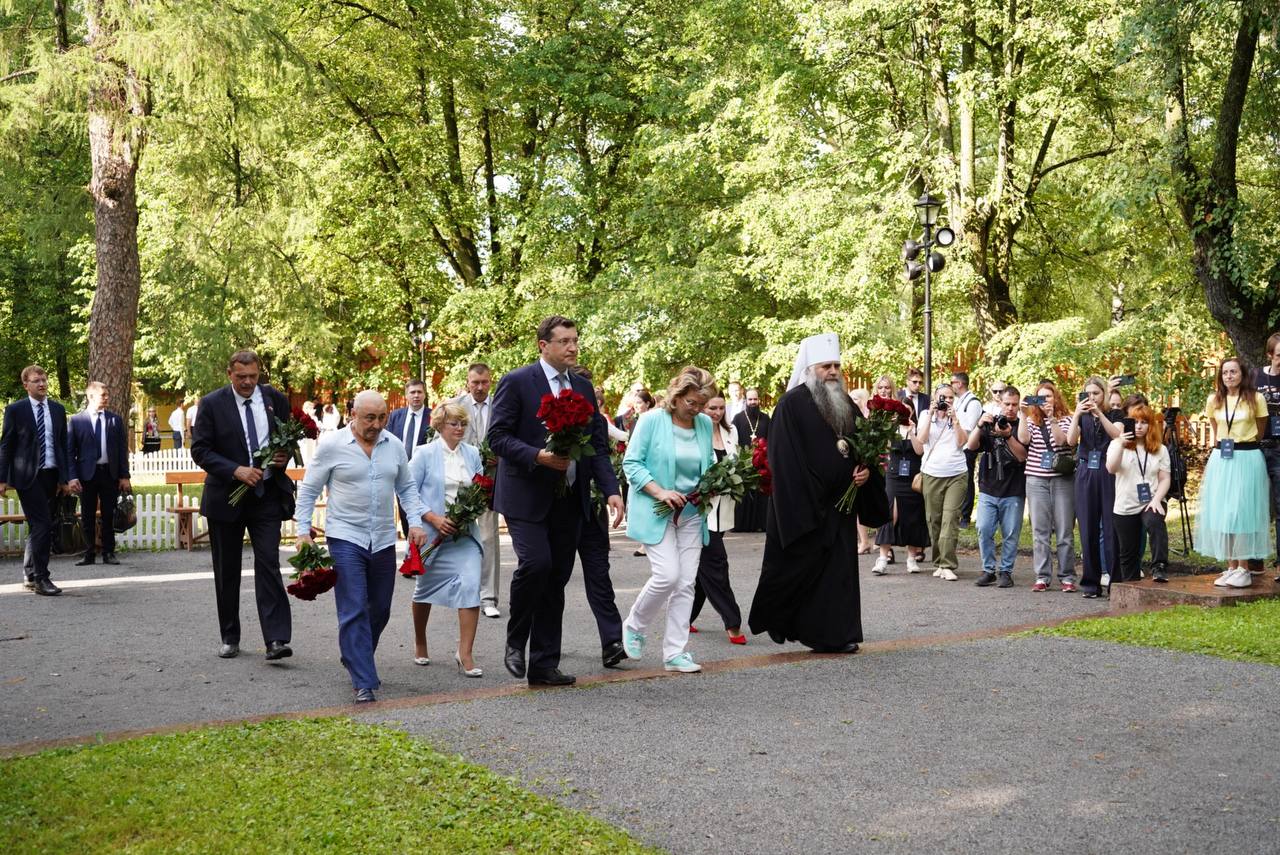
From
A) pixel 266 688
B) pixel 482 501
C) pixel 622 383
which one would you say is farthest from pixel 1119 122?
pixel 266 688

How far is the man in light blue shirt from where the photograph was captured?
7699 mm

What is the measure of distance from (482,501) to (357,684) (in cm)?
165

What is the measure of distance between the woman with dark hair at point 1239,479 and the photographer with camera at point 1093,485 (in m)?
1.04

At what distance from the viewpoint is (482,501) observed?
877cm

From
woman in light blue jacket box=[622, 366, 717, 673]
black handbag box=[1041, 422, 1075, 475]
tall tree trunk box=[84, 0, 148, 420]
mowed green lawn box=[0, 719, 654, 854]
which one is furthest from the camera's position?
tall tree trunk box=[84, 0, 148, 420]

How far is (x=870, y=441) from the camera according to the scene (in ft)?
29.4

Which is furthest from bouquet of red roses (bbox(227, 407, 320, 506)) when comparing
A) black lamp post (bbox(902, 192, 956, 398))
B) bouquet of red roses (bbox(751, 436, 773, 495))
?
black lamp post (bbox(902, 192, 956, 398))

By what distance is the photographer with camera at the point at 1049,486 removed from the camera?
42.1ft

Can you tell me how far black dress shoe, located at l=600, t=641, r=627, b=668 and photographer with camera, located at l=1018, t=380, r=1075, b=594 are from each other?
5.90 metres

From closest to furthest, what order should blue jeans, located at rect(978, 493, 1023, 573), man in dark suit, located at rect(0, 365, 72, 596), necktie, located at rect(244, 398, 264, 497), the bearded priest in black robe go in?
1. the bearded priest in black robe
2. necktie, located at rect(244, 398, 264, 497)
3. man in dark suit, located at rect(0, 365, 72, 596)
4. blue jeans, located at rect(978, 493, 1023, 573)

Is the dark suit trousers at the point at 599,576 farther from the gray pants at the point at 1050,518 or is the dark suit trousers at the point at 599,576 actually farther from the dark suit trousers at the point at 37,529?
the dark suit trousers at the point at 37,529

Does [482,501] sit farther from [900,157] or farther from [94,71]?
[900,157]

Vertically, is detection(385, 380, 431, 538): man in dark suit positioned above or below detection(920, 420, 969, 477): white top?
above

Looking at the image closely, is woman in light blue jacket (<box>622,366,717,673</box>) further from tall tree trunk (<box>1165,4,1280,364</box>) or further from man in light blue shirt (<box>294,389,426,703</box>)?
tall tree trunk (<box>1165,4,1280,364</box>)
